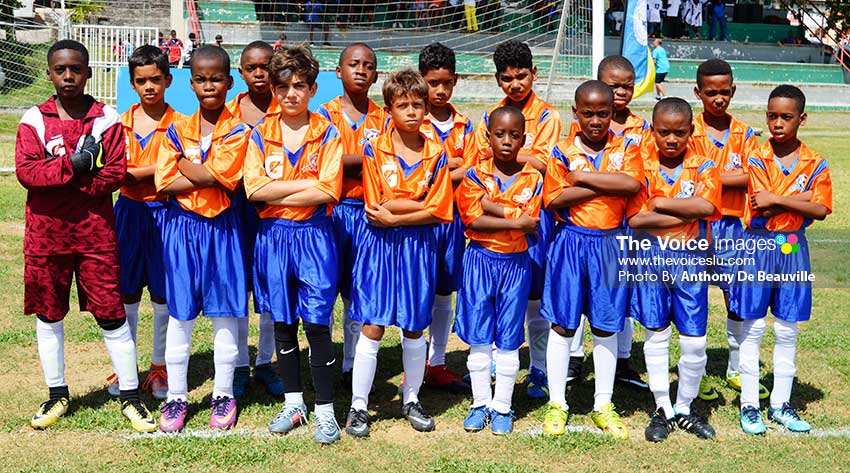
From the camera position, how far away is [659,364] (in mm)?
5027

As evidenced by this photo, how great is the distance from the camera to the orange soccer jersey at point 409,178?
4820 mm

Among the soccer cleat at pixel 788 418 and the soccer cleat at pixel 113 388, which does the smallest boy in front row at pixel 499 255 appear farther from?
the soccer cleat at pixel 113 388

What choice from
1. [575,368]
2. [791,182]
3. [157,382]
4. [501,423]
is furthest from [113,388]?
[791,182]

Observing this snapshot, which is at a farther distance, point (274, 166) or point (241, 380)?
point (241, 380)

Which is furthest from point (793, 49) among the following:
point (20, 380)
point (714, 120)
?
point (20, 380)

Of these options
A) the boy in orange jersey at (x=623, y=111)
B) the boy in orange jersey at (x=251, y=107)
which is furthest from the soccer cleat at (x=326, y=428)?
the boy in orange jersey at (x=623, y=111)

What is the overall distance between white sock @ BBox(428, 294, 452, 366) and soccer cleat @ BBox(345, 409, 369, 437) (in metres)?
0.92

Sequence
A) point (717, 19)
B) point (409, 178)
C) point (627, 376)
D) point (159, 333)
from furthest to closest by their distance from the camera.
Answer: point (717, 19) → point (627, 376) → point (159, 333) → point (409, 178)

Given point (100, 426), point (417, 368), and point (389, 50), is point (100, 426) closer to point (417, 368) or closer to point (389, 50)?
point (417, 368)

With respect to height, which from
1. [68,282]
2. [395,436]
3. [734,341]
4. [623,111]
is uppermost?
[623,111]

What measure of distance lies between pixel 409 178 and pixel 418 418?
4.31 ft

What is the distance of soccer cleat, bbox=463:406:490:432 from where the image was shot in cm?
507

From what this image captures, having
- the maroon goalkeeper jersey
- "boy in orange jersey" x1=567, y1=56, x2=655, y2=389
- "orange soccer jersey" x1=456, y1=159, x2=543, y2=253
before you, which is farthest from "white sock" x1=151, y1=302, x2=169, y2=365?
"boy in orange jersey" x1=567, y1=56, x2=655, y2=389

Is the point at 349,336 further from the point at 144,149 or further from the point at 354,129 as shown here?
the point at 144,149
